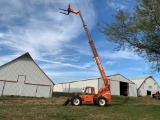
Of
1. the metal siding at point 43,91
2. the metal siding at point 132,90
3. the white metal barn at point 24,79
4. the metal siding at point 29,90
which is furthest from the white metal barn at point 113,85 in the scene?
the metal siding at point 29,90

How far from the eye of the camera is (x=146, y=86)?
6366 cm

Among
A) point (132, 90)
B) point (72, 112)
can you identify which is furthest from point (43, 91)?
point (132, 90)

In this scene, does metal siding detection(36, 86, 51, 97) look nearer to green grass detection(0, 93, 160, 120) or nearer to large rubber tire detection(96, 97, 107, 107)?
green grass detection(0, 93, 160, 120)

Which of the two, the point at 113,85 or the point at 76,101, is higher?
the point at 113,85

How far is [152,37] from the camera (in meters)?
22.1

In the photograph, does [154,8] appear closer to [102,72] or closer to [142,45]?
[142,45]

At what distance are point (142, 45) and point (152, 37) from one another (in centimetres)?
144

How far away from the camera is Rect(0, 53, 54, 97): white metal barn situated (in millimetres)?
33469

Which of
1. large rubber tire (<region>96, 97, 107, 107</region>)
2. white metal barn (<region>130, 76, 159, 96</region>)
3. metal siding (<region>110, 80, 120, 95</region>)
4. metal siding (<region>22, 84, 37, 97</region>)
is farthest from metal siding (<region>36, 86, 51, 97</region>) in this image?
white metal barn (<region>130, 76, 159, 96</region>)

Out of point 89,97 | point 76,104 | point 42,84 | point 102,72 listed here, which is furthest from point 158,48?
point 42,84

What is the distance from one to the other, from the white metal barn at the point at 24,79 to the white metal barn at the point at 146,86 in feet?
111

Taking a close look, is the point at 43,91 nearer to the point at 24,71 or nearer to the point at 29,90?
the point at 29,90

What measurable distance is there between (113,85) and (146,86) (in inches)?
747

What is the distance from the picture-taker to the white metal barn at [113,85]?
157ft
